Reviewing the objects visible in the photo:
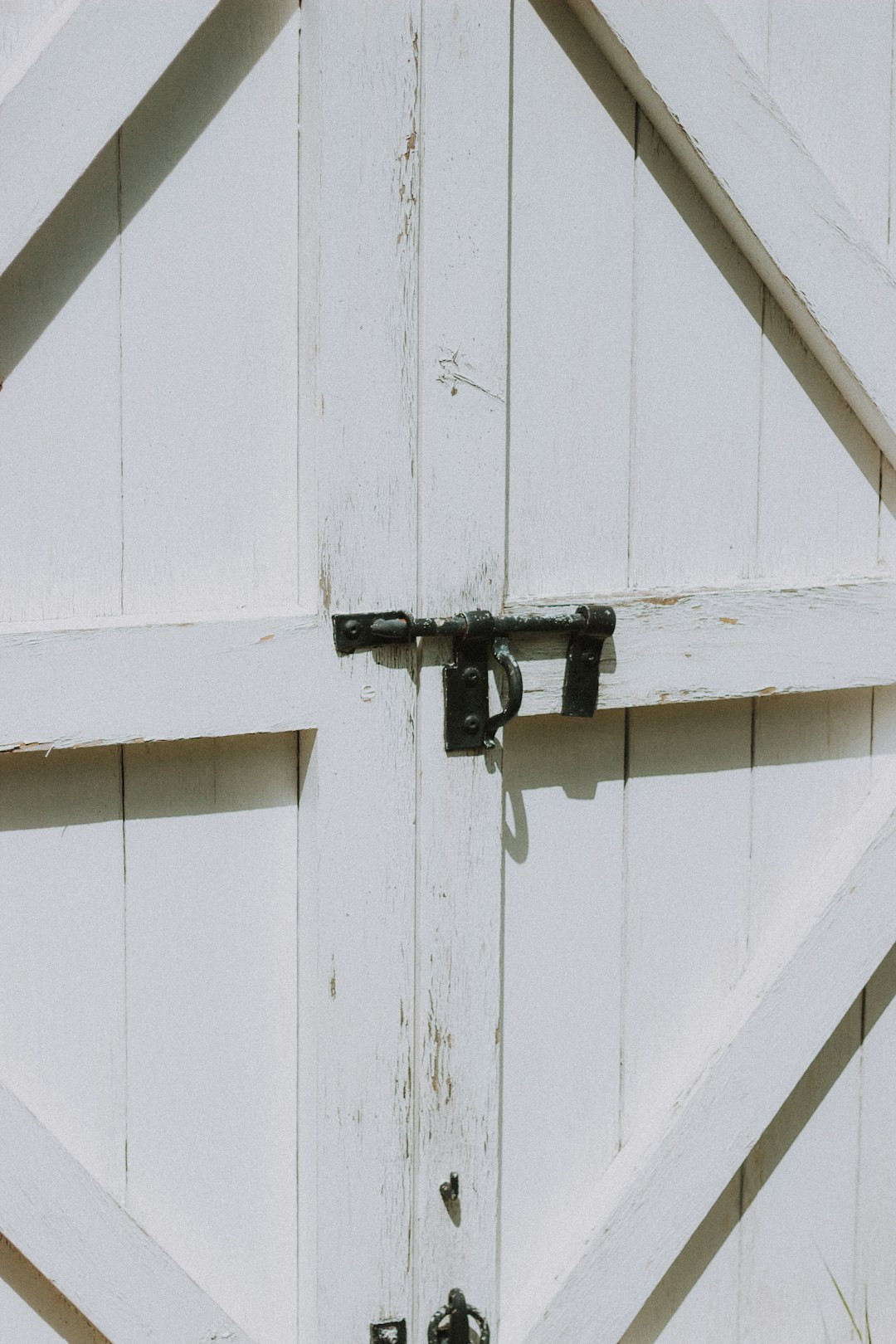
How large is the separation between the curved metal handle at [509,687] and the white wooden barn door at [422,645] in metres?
0.04

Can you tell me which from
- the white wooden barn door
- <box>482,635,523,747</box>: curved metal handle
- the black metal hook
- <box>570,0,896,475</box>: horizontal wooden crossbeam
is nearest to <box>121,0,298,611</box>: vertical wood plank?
the white wooden barn door

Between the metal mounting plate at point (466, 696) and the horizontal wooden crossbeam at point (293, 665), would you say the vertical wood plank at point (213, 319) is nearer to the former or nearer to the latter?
the horizontal wooden crossbeam at point (293, 665)

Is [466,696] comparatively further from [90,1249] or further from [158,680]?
[90,1249]

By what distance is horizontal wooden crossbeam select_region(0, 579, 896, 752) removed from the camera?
1.14 m

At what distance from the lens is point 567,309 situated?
4.25 ft

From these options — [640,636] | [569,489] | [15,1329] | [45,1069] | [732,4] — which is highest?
[732,4]

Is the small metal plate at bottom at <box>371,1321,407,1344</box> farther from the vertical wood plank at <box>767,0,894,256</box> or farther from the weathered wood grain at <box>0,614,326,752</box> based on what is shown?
A: the vertical wood plank at <box>767,0,894,256</box>

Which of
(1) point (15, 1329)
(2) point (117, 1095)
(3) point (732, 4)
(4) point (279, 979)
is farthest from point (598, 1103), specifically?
(3) point (732, 4)

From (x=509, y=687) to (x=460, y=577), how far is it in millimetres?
119

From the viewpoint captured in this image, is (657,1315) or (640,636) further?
(657,1315)

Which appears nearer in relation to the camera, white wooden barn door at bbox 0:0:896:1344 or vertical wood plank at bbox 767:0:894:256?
white wooden barn door at bbox 0:0:896:1344

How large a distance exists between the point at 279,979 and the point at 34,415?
60 cm

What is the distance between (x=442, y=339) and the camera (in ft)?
3.98

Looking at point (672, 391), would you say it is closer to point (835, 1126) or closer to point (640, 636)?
point (640, 636)
